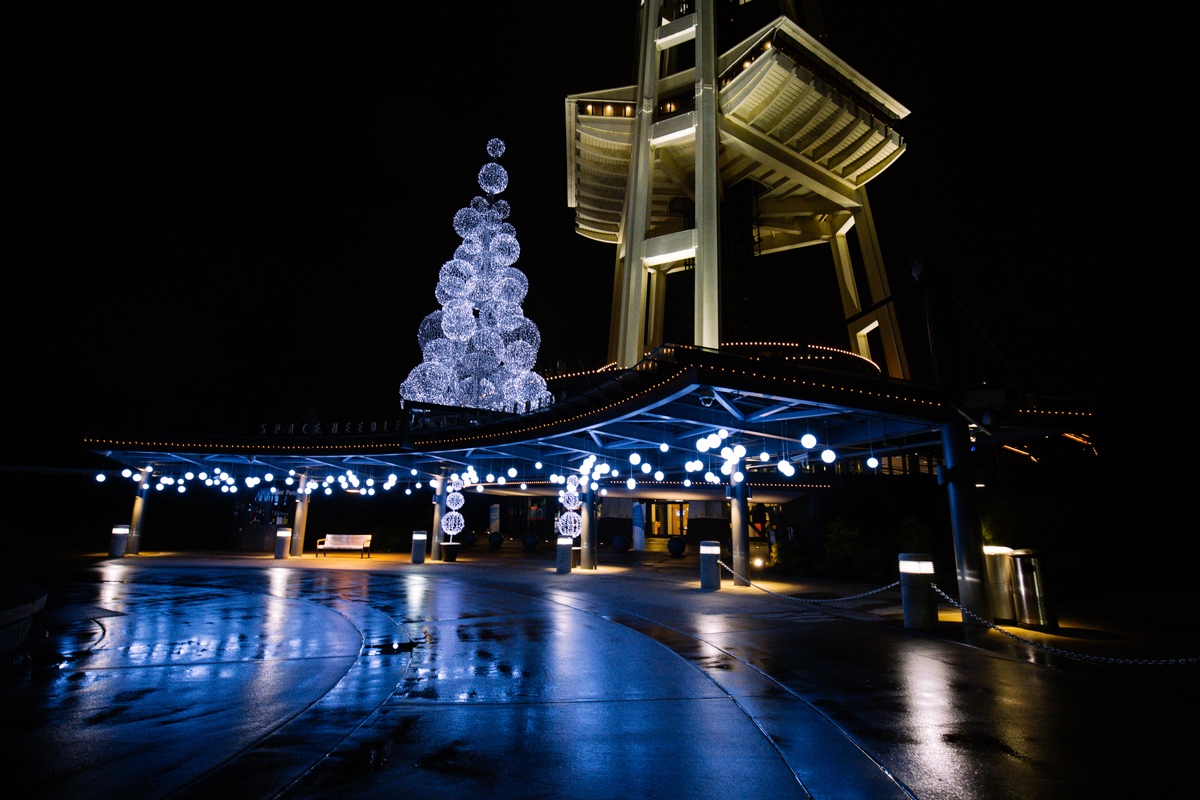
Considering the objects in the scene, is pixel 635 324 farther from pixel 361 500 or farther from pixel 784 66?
pixel 361 500

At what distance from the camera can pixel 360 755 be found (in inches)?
171

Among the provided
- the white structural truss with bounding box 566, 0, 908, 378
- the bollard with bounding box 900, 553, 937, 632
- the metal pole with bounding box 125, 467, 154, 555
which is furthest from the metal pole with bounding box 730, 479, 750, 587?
the metal pole with bounding box 125, 467, 154, 555

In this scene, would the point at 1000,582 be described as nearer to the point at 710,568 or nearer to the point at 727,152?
the point at 710,568

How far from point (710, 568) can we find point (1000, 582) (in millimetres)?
7916

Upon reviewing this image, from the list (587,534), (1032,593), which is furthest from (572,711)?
(587,534)

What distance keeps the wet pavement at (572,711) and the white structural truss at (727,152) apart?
20.1m

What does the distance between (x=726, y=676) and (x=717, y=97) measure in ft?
99.7

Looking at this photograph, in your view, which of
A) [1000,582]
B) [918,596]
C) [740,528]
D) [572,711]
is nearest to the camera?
[572,711]

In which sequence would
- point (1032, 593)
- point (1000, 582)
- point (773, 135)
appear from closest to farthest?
point (1032, 593)
point (1000, 582)
point (773, 135)

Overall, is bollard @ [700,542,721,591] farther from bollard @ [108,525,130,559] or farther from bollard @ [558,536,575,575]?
bollard @ [108,525,130,559]

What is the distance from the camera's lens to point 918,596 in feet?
34.2

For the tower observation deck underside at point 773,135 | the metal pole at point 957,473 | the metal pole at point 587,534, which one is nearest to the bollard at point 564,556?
the metal pole at point 587,534

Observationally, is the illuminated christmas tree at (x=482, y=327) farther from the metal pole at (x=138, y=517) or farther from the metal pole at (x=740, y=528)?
the metal pole at (x=138, y=517)

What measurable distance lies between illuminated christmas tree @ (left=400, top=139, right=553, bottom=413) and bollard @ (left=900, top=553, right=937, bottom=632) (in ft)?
66.7
